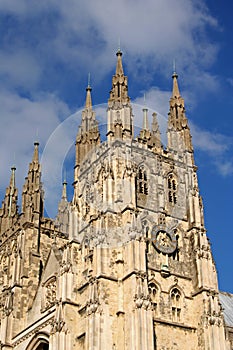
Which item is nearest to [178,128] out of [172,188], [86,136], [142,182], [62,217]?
[172,188]

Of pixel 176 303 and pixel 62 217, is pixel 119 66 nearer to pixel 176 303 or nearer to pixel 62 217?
pixel 62 217

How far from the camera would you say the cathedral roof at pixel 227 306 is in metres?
58.8

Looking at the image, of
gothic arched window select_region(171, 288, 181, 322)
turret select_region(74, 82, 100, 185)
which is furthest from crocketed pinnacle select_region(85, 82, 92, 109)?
gothic arched window select_region(171, 288, 181, 322)

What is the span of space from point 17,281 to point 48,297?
14.2 ft

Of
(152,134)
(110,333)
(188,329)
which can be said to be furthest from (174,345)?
(152,134)

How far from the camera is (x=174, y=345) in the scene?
46.0 m

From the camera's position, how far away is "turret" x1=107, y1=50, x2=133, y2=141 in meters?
53.8

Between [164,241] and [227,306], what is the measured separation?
A: 14500 millimetres

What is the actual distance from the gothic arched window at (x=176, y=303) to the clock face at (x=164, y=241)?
3.10m

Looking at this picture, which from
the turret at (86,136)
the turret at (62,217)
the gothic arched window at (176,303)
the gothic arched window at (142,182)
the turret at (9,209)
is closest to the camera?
the gothic arched window at (176,303)

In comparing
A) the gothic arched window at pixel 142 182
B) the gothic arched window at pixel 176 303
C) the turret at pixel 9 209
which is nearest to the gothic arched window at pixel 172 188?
the gothic arched window at pixel 142 182

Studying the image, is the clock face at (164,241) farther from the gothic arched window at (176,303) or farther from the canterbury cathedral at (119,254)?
the gothic arched window at (176,303)

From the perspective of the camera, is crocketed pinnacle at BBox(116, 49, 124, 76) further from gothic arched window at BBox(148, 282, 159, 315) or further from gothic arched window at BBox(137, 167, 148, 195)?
gothic arched window at BBox(148, 282, 159, 315)

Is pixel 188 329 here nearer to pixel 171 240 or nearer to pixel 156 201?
pixel 171 240
